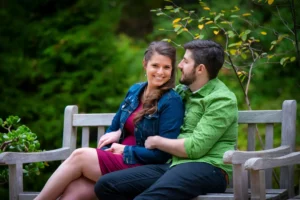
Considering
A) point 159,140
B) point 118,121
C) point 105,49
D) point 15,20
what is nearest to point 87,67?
point 105,49

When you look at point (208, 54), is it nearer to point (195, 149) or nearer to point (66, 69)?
point (195, 149)

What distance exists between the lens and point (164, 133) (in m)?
3.81

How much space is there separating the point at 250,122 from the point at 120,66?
2.68 m

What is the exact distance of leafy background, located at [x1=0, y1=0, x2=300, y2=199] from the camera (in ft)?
21.2

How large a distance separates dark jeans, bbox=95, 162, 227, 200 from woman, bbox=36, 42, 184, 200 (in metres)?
0.14

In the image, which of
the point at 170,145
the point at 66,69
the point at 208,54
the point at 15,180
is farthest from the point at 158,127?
the point at 66,69

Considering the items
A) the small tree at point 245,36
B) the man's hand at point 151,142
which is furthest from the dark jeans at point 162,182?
the small tree at point 245,36

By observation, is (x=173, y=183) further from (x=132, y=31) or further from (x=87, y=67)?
(x=132, y=31)

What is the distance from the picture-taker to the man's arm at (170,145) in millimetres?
3705

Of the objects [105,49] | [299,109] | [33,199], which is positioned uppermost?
[105,49]

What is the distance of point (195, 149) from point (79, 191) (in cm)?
73

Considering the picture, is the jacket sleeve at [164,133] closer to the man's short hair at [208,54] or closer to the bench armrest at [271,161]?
the man's short hair at [208,54]

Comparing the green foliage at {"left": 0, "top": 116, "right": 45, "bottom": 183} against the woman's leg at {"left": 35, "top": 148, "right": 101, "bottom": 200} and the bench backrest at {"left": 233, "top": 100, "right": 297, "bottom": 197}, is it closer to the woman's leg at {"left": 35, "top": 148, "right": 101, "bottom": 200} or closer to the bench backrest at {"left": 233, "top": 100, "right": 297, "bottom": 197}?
the woman's leg at {"left": 35, "top": 148, "right": 101, "bottom": 200}

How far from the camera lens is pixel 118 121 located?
420 centimetres
